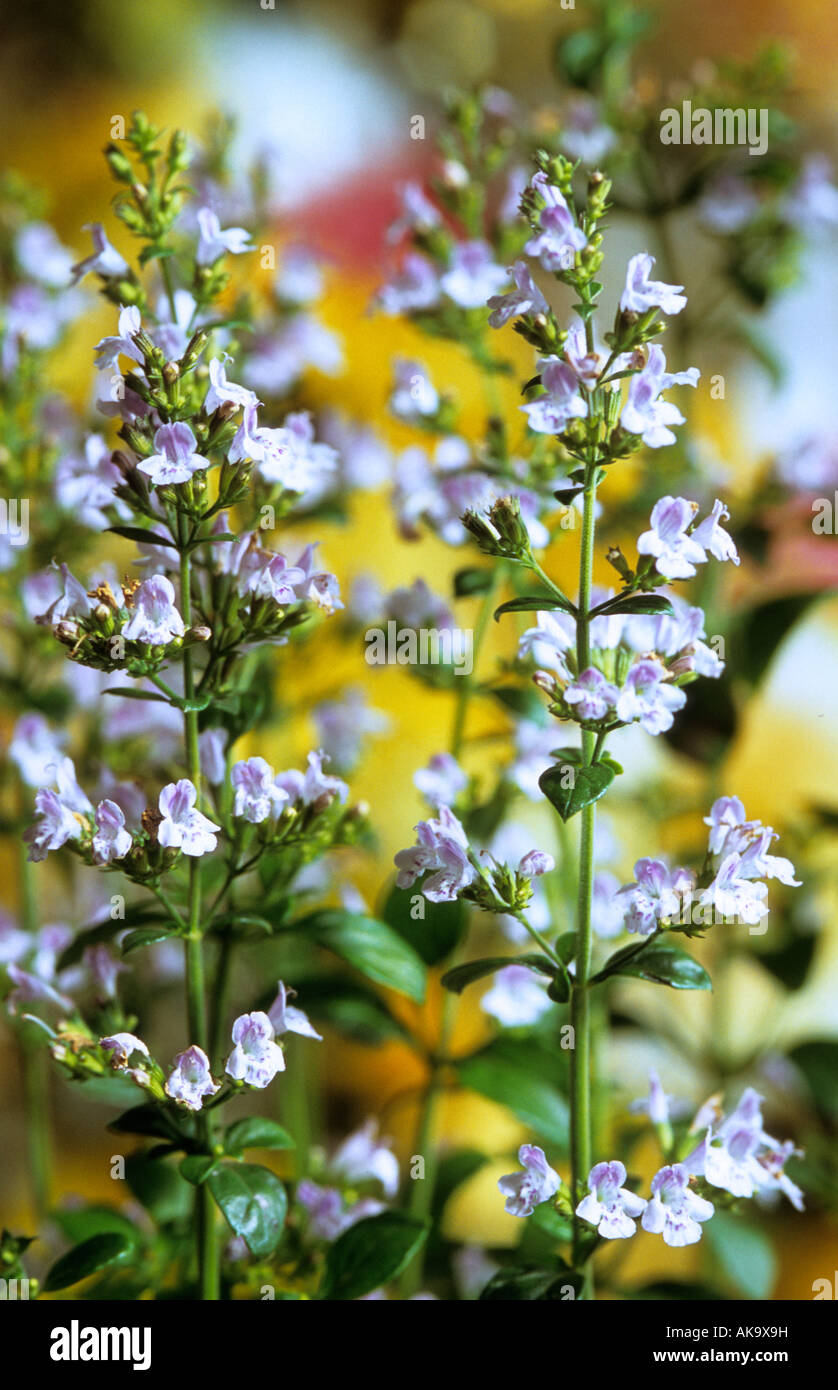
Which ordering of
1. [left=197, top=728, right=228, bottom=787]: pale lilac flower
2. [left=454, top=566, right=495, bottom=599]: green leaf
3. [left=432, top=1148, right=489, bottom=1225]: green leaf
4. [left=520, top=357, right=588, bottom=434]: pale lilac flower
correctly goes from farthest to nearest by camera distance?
[left=432, top=1148, right=489, bottom=1225]: green leaf < [left=454, top=566, right=495, bottom=599]: green leaf < [left=197, top=728, right=228, bottom=787]: pale lilac flower < [left=520, top=357, right=588, bottom=434]: pale lilac flower

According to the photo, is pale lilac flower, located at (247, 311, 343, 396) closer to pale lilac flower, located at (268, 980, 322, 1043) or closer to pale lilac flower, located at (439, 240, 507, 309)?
pale lilac flower, located at (439, 240, 507, 309)

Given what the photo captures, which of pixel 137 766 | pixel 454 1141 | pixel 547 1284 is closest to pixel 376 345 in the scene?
pixel 137 766

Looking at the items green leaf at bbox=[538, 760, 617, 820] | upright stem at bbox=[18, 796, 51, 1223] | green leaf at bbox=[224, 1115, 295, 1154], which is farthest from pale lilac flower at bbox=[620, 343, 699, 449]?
upright stem at bbox=[18, 796, 51, 1223]

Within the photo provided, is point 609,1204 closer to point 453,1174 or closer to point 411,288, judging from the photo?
point 453,1174

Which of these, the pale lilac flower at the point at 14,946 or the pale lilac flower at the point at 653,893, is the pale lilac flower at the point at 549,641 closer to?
the pale lilac flower at the point at 653,893

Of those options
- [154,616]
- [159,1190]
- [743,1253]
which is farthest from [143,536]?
[743,1253]

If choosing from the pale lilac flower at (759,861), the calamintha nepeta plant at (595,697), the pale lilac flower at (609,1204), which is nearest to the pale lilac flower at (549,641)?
the calamintha nepeta plant at (595,697)

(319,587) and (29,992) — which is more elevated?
(319,587)
